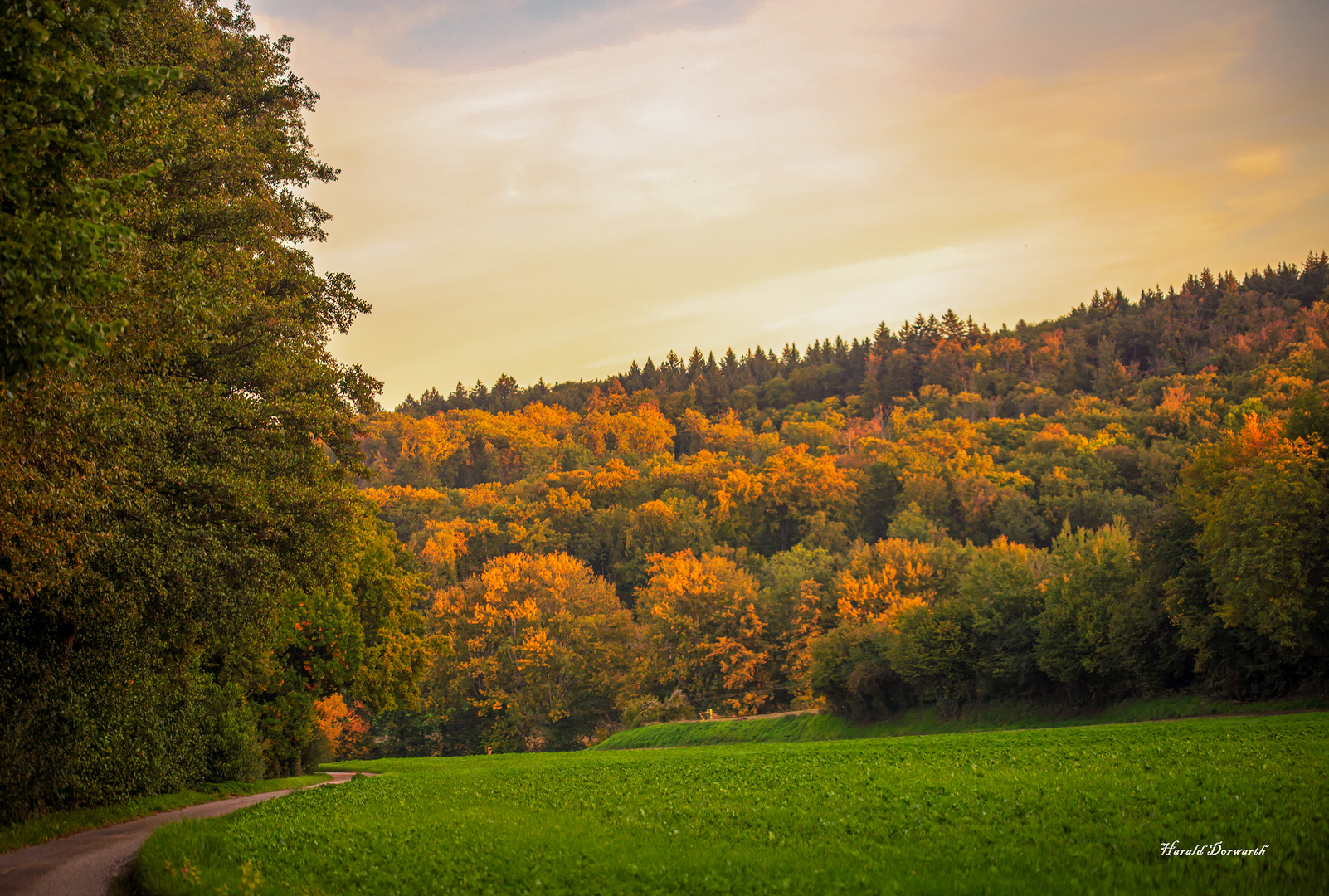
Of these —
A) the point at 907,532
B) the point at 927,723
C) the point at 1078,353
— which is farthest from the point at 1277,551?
the point at 1078,353

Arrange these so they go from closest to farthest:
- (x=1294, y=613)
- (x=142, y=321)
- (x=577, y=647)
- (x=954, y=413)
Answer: (x=142, y=321), (x=1294, y=613), (x=577, y=647), (x=954, y=413)

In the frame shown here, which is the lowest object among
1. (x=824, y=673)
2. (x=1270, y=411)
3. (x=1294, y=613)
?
(x=824, y=673)

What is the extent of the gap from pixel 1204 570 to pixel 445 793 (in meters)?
38.7

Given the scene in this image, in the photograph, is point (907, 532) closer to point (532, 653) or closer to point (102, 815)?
point (532, 653)

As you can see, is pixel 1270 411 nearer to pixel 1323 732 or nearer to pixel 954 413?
pixel 954 413

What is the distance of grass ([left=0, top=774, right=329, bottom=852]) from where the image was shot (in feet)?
61.9

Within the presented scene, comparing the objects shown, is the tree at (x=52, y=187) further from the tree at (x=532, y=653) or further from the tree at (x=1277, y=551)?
the tree at (x=532, y=653)

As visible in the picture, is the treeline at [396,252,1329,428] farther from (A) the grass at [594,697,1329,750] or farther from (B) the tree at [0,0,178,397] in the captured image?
(B) the tree at [0,0,178,397]

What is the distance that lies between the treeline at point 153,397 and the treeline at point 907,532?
737 cm

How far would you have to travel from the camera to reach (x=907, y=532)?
4373 inches

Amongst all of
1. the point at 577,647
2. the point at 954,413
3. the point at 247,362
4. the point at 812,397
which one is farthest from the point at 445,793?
the point at 812,397

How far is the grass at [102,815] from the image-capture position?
18.9m

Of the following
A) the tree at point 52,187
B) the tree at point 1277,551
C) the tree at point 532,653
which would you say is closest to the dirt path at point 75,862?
the tree at point 52,187

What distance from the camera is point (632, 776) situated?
2666cm
